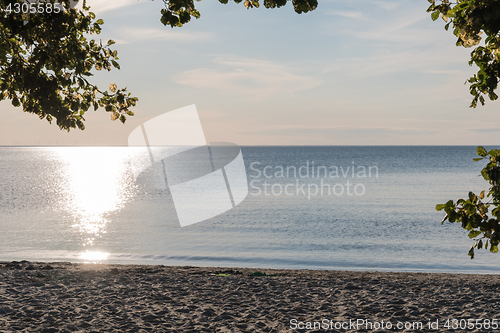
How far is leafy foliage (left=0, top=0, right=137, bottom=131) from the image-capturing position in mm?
6078

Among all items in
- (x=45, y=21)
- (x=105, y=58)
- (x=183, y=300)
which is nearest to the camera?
(x=45, y=21)

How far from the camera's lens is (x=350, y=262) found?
19.7m

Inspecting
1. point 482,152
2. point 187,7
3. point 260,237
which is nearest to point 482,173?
point 482,152

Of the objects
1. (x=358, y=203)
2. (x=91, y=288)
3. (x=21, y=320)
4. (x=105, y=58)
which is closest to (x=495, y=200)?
(x=105, y=58)

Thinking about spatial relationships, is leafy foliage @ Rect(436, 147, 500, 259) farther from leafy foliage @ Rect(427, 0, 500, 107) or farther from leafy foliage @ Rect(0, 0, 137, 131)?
leafy foliage @ Rect(0, 0, 137, 131)

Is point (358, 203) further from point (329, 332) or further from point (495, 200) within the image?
point (495, 200)

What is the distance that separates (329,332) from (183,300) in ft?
11.7

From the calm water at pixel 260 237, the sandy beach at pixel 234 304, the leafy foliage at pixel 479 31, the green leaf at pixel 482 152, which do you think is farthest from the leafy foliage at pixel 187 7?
the calm water at pixel 260 237

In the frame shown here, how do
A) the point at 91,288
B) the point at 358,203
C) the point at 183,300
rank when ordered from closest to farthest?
the point at 183,300
the point at 91,288
the point at 358,203

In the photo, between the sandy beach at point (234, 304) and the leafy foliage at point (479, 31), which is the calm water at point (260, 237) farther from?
the leafy foliage at point (479, 31)

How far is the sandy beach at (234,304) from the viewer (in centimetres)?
771

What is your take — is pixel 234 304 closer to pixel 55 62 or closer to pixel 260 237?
pixel 55 62

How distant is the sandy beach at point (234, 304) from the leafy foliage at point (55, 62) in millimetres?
3821

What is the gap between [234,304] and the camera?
30.3ft
